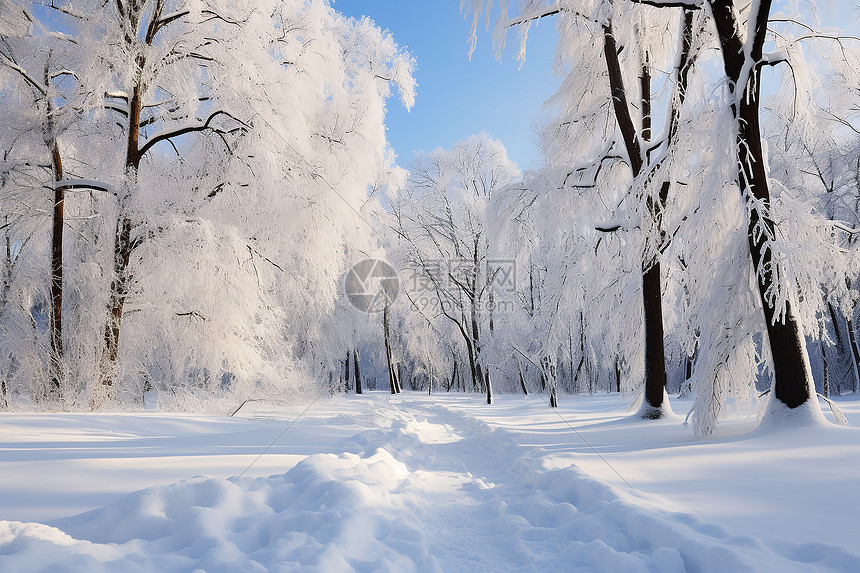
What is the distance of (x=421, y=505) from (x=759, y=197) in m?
5.28

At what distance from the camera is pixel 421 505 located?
11.5 ft

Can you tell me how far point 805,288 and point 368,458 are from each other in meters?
5.36

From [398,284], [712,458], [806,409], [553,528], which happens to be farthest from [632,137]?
[398,284]

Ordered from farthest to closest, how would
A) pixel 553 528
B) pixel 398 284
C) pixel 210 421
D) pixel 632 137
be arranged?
1. pixel 398 284
2. pixel 632 137
3. pixel 210 421
4. pixel 553 528

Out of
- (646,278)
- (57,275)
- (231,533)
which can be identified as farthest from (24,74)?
(646,278)

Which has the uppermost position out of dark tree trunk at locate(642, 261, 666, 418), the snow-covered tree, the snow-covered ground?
the snow-covered tree

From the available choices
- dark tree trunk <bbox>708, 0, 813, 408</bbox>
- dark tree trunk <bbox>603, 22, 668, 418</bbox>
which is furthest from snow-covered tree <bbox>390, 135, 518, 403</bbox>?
dark tree trunk <bbox>708, 0, 813, 408</bbox>

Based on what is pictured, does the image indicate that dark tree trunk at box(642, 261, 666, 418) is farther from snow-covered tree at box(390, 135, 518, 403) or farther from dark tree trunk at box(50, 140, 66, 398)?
dark tree trunk at box(50, 140, 66, 398)

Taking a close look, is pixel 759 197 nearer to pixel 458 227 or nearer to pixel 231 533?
pixel 231 533

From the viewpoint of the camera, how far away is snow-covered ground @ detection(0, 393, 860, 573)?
2270 millimetres

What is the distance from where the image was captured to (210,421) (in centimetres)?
674

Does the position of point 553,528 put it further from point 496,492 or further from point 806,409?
point 806,409

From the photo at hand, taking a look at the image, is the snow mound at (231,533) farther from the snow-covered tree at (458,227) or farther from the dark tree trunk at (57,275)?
the snow-covered tree at (458,227)

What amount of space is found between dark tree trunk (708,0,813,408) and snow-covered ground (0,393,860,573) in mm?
590
